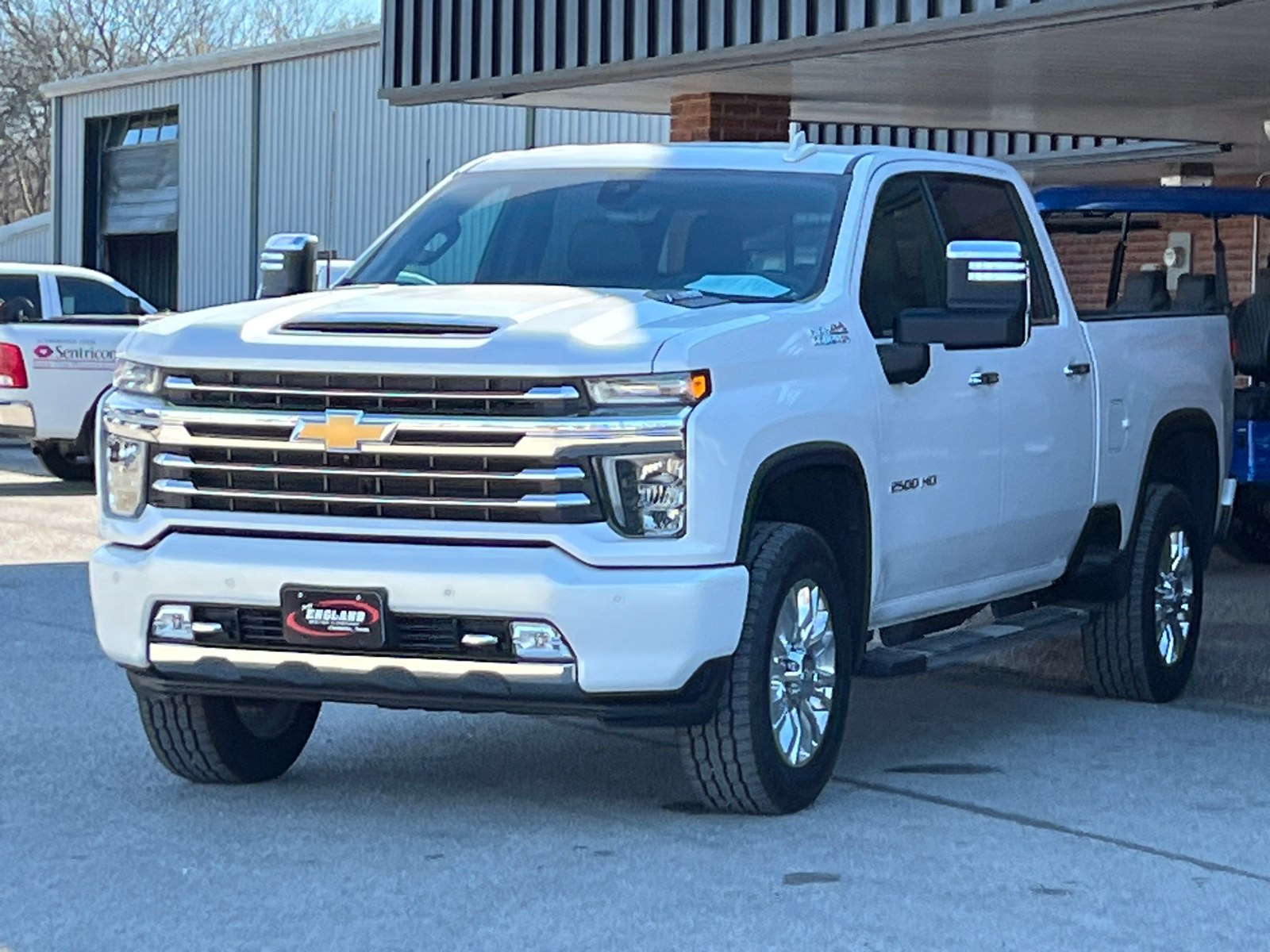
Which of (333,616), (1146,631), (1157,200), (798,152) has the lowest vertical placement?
(1146,631)

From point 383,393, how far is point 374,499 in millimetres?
294

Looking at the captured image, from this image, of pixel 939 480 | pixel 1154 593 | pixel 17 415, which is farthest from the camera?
pixel 17 415

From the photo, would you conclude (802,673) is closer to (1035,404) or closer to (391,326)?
(391,326)

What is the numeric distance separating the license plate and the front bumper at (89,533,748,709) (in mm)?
34

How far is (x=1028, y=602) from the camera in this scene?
935cm

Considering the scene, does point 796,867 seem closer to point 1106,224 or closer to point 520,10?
point 1106,224

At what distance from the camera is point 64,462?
67.3ft

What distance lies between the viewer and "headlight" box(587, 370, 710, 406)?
6.39 meters

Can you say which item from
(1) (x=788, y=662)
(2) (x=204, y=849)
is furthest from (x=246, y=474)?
(1) (x=788, y=662)

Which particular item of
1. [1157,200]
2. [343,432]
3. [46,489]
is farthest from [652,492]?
[46,489]

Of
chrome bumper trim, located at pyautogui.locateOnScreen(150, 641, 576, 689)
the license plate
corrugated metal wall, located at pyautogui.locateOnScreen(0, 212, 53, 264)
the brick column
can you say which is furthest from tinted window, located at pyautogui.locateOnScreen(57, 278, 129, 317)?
corrugated metal wall, located at pyautogui.locateOnScreen(0, 212, 53, 264)

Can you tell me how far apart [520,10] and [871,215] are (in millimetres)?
10576

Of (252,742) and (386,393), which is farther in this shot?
(252,742)

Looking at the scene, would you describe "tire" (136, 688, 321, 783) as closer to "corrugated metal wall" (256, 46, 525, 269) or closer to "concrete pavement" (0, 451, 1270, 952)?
"concrete pavement" (0, 451, 1270, 952)
